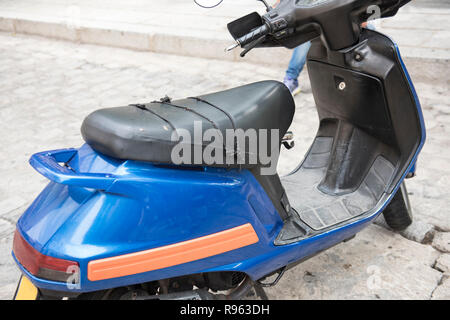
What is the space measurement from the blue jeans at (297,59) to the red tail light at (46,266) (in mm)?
3157

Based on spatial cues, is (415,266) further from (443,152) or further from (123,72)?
(123,72)

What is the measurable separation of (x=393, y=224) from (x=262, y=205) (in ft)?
3.40

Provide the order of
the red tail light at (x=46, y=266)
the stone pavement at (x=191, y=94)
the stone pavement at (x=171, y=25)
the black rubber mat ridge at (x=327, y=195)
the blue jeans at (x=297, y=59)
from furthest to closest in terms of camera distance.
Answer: the stone pavement at (x=171, y=25)
the blue jeans at (x=297, y=59)
the stone pavement at (x=191, y=94)
the black rubber mat ridge at (x=327, y=195)
the red tail light at (x=46, y=266)

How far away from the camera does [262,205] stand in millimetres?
1764

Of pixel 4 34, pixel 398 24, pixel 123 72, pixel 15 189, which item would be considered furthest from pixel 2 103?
pixel 398 24

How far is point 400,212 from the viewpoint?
2.44 meters

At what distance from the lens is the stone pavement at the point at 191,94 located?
88.4 inches

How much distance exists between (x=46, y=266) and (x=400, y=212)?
1.72m
